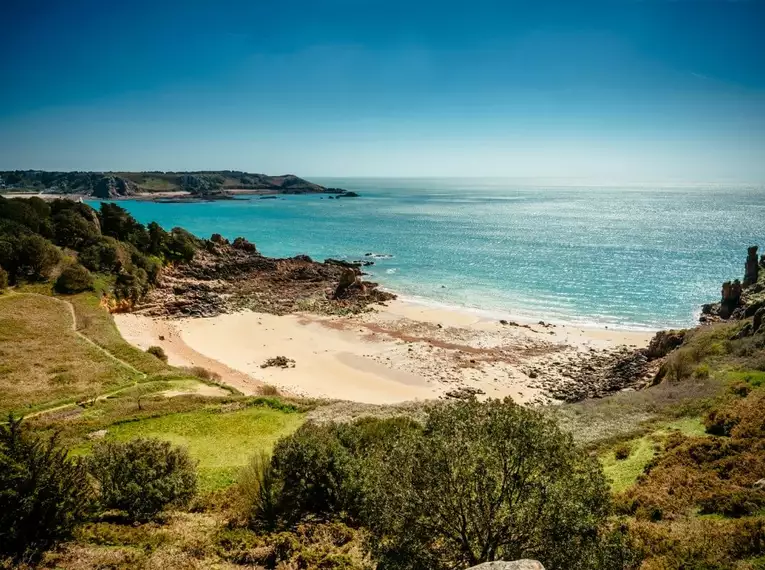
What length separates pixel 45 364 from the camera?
91.1ft

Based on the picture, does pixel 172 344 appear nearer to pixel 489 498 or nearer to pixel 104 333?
pixel 104 333

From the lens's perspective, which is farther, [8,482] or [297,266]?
[297,266]

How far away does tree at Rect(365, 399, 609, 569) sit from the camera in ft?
27.5

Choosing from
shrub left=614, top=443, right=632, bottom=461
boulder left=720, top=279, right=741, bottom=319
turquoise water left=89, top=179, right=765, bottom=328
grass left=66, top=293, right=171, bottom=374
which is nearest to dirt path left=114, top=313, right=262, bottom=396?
grass left=66, top=293, right=171, bottom=374

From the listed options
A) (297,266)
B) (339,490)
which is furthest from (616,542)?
(297,266)

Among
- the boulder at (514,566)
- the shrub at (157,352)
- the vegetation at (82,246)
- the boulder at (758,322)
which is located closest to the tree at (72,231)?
the vegetation at (82,246)

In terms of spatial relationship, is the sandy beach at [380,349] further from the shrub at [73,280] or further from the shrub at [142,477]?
the shrub at [142,477]

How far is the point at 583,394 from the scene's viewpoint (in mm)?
33156

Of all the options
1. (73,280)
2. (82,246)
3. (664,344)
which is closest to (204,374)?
(73,280)

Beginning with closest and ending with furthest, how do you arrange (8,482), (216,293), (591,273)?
(8,482)
(216,293)
(591,273)

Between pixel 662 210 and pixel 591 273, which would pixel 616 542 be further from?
pixel 662 210

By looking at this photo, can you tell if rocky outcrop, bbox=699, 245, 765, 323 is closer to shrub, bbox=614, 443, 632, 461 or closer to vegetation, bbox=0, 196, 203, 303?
shrub, bbox=614, 443, 632, 461

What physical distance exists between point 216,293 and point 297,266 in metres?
15.5

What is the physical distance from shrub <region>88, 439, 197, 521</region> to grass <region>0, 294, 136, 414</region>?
1230cm
